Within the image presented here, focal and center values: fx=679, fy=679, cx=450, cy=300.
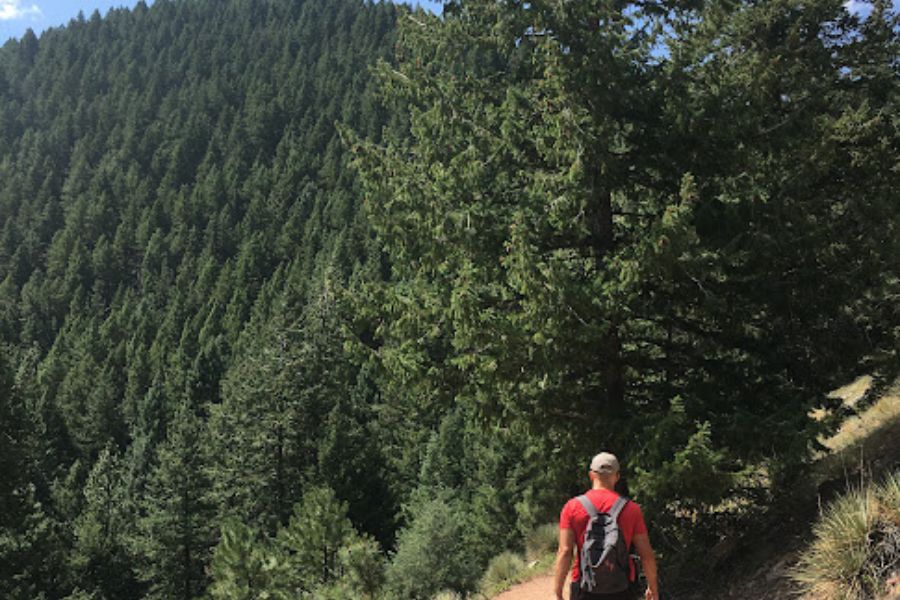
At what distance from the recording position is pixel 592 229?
26.0ft

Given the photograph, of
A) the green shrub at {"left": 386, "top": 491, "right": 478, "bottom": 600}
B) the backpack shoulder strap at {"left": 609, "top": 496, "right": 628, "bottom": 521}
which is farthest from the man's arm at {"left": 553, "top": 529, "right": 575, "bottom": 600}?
the green shrub at {"left": 386, "top": 491, "right": 478, "bottom": 600}

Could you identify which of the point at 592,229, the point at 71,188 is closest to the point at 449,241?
the point at 592,229

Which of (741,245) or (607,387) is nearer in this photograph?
(741,245)

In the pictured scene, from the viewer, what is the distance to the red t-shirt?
414 cm

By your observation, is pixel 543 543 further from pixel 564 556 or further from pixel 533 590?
pixel 564 556

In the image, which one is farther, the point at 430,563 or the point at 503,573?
Result: the point at 430,563

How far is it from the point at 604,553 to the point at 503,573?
11457mm

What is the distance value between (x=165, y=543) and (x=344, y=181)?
106 metres

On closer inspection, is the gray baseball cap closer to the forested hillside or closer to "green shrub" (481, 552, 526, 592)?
the forested hillside

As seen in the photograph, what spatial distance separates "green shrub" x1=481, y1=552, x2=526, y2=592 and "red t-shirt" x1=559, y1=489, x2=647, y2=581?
9843 mm

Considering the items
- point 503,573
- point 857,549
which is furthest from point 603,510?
point 503,573

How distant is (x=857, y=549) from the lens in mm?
5273

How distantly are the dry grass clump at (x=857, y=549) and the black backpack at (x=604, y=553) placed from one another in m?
2.21

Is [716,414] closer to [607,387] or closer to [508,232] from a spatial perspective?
[607,387]
